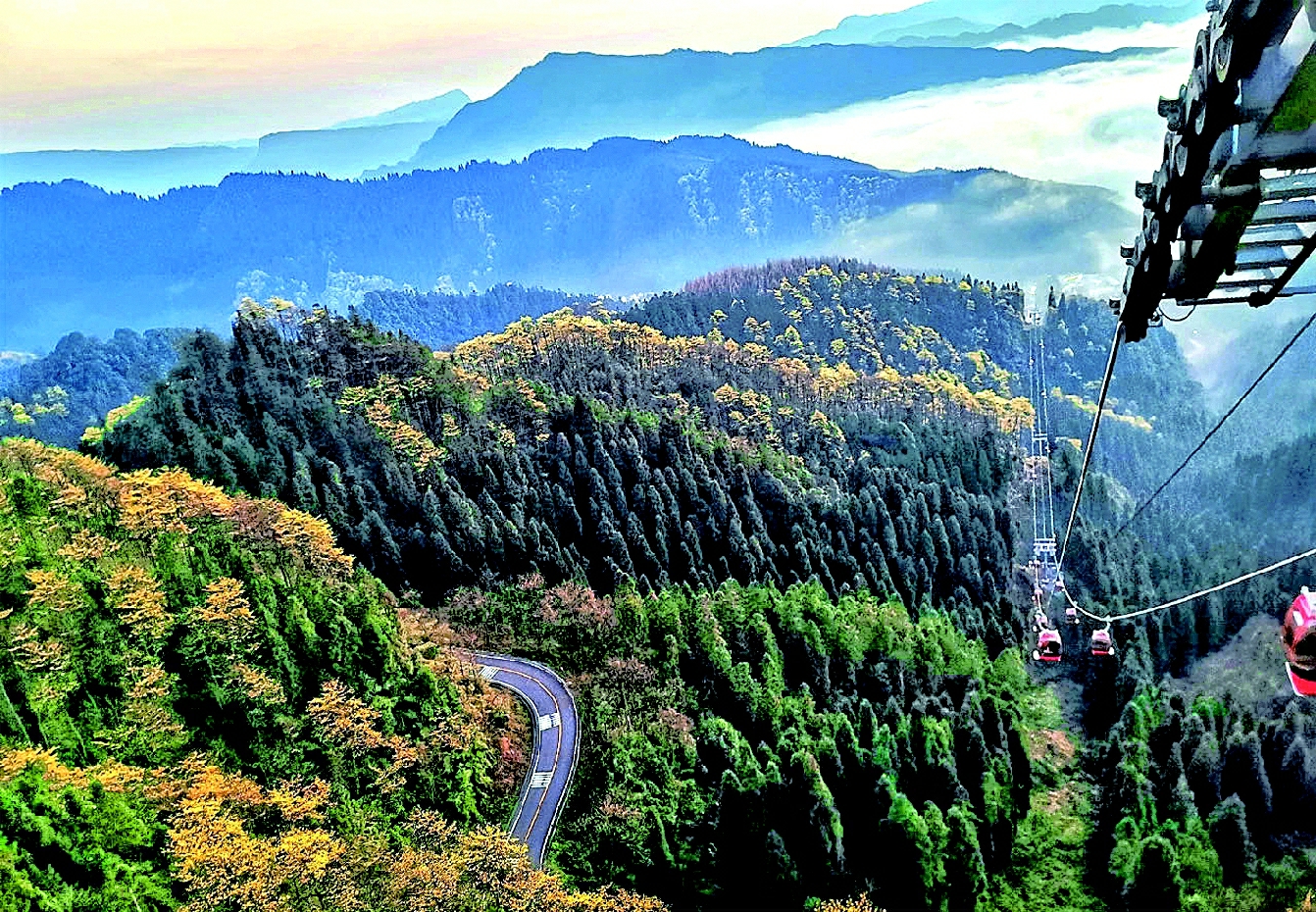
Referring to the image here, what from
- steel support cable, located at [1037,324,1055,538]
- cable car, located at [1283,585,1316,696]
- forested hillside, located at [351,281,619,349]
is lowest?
steel support cable, located at [1037,324,1055,538]

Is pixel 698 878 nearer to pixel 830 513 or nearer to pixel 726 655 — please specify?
pixel 726 655

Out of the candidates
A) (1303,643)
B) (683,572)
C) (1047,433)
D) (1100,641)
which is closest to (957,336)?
(1047,433)

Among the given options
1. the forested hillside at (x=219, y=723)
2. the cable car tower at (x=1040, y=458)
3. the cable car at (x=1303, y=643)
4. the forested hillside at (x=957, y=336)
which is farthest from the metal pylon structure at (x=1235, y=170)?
the forested hillside at (x=957, y=336)

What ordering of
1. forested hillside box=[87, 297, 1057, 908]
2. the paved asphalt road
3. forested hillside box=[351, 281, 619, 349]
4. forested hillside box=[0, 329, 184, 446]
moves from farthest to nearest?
forested hillside box=[351, 281, 619, 349] < forested hillside box=[0, 329, 184, 446] < forested hillside box=[87, 297, 1057, 908] < the paved asphalt road

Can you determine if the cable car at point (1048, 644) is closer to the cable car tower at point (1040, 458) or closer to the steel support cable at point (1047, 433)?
the cable car tower at point (1040, 458)

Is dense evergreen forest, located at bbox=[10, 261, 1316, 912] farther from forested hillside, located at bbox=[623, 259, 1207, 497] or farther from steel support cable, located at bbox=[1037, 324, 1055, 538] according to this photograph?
forested hillside, located at bbox=[623, 259, 1207, 497]

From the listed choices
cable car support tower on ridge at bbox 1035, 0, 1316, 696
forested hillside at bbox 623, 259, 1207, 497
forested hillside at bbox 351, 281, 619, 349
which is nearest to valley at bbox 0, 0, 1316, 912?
cable car support tower on ridge at bbox 1035, 0, 1316, 696

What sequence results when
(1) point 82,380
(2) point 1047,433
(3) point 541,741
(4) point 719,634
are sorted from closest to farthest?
(3) point 541,741 → (4) point 719,634 → (2) point 1047,433 → (1) point 82,380

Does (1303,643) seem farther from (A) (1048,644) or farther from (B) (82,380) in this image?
(B) (82,380)

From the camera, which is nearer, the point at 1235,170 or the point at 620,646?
the point at 1235,170
